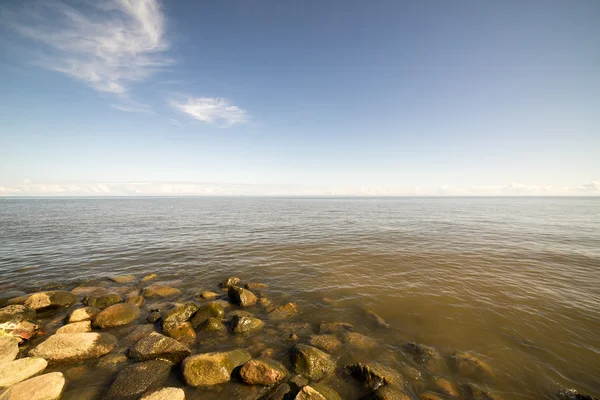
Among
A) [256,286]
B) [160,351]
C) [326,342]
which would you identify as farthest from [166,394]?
[256,286]

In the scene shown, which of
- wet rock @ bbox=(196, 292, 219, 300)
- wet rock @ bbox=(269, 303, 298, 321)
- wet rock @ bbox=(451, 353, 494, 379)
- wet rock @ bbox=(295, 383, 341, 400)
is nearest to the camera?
wet rock @ bbox=(295, 383, 341, 400)

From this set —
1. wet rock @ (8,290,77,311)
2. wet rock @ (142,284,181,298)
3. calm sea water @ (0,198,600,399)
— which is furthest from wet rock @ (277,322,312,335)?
wet rock @ (8,290,77,311)

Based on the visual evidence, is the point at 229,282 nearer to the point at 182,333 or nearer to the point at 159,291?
the point at 159,291

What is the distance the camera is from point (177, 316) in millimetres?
10078

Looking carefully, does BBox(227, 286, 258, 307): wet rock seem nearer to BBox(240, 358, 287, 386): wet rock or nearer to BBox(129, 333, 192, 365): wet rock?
BBox(129, 333, 192, 365): wet rock

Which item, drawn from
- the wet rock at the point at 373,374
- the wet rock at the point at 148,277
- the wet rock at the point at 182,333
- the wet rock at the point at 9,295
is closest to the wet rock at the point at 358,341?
the wet rock at the point at 373,374

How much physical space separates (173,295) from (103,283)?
233 inches

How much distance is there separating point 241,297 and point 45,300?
1025 cm

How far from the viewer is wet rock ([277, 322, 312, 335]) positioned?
31.8ft

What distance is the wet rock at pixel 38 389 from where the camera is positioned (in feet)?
19.3

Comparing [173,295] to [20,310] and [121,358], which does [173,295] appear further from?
[20,310]

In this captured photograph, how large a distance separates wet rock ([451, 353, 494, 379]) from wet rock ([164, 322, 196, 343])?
10.4 metres

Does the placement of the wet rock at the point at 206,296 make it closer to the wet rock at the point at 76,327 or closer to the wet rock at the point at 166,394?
the wet rock at the point at 76,327

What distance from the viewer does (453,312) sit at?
11336 mm
